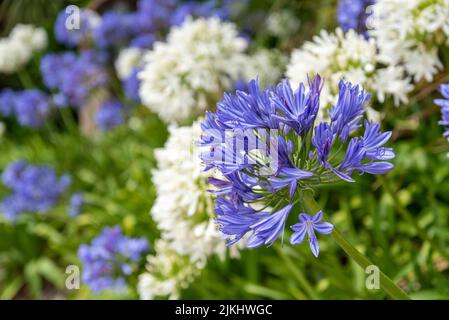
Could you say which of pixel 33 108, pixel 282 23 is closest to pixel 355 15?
pixel 282 23

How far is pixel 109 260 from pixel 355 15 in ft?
5.61

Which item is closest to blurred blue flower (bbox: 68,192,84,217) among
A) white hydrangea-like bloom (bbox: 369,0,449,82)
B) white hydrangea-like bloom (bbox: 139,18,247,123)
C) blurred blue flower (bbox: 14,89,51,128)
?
white hydrangea-like bloom (bbox: 139,18,247,123)

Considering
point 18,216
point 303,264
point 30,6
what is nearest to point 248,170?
point 303,264

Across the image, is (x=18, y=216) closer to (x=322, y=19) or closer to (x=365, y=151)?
(x=322, y=19)

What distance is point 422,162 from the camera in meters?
3.08

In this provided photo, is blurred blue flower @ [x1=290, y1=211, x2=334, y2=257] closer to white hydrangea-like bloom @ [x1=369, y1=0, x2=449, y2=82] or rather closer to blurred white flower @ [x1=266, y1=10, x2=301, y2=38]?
white hydrangea-like bloom @ [x1=369, y1=0, x2=449, y2=82]

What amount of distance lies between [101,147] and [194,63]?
2.80 m

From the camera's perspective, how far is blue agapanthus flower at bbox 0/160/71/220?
444 centimetres

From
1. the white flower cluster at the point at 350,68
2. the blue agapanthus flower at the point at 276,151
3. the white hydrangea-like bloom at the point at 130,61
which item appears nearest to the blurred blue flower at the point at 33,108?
the white hydrangea-like bloom at the point at 130,61

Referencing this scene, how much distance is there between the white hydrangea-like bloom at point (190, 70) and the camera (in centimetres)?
284

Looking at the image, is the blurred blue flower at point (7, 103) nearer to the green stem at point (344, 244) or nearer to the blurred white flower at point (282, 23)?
the blurred white flower at point (282, 23)

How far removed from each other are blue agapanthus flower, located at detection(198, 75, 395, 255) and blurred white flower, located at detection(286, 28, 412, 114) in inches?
27.9

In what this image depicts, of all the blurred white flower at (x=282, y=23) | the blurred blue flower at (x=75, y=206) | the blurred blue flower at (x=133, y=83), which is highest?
Answer: the blurred white flower at (x=282, y=23)

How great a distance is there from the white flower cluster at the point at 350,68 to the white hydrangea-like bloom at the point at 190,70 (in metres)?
0.81
